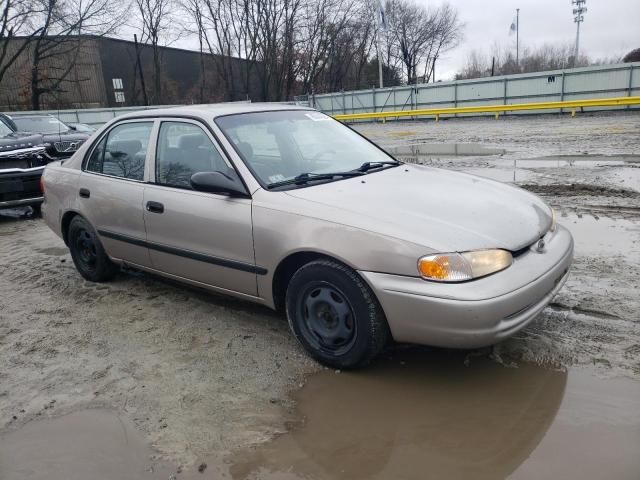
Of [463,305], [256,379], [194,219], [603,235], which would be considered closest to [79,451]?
[256,379]

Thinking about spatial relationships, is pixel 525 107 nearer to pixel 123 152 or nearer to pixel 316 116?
pixel 316 116

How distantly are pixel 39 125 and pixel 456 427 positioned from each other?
1120 centimetres

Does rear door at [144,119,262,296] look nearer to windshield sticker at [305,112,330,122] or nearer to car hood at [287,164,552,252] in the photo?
car hood at [287,164,552,252]

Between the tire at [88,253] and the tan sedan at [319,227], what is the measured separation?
0.03 m

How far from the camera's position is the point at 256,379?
10.4 ft

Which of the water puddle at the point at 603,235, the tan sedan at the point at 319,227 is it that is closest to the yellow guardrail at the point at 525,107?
the water puddle at the point at 603,235

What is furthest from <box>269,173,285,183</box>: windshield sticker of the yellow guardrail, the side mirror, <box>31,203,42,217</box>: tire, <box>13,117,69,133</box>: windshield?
the yellow guardrail

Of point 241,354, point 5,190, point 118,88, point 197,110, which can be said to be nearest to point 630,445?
point 241,354

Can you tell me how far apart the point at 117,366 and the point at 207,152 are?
161 centimetres

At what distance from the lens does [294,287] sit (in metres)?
3.22

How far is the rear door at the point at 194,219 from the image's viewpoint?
348 centimetres

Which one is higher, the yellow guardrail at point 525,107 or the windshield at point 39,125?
the windshield at point 39,125

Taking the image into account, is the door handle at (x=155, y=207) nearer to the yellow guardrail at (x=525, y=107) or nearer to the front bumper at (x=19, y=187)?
the front bumper at (x=19, y=187)

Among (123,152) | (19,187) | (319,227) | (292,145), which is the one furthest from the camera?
(19,187)
